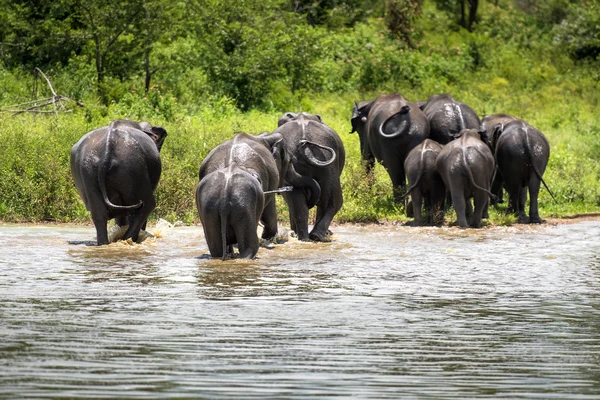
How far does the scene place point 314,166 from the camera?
13727mm

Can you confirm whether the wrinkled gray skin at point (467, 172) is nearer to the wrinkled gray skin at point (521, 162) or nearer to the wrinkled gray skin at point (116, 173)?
the wrinkled gray skin at point (521, 162)

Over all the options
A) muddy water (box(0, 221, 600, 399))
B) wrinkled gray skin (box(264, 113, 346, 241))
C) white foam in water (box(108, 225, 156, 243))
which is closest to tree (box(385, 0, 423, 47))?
wrinkled gray skin (box(264, 113, 346, 241))

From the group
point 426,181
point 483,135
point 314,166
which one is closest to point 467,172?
point 426,181

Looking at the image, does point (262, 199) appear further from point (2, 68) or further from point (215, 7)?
point (215, 7)

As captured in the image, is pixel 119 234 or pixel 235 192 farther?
pixel 119 234

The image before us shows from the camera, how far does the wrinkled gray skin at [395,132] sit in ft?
56.4

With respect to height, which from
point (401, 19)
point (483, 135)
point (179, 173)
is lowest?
point (179, 173)

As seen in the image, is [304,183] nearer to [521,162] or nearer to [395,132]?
[395,132]

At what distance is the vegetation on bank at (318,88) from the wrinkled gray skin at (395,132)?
1.59 feet

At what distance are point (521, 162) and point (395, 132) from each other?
6.12ft

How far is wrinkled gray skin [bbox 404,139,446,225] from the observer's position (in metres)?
15.9

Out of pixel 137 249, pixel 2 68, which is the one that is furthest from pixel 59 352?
pixel 2 68

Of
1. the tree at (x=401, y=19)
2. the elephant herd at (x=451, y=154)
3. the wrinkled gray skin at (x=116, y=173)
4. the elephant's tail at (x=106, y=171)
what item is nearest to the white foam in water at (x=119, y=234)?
the wrinkled gray skin at (x=116, y=173)

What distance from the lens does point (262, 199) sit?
1114cm
